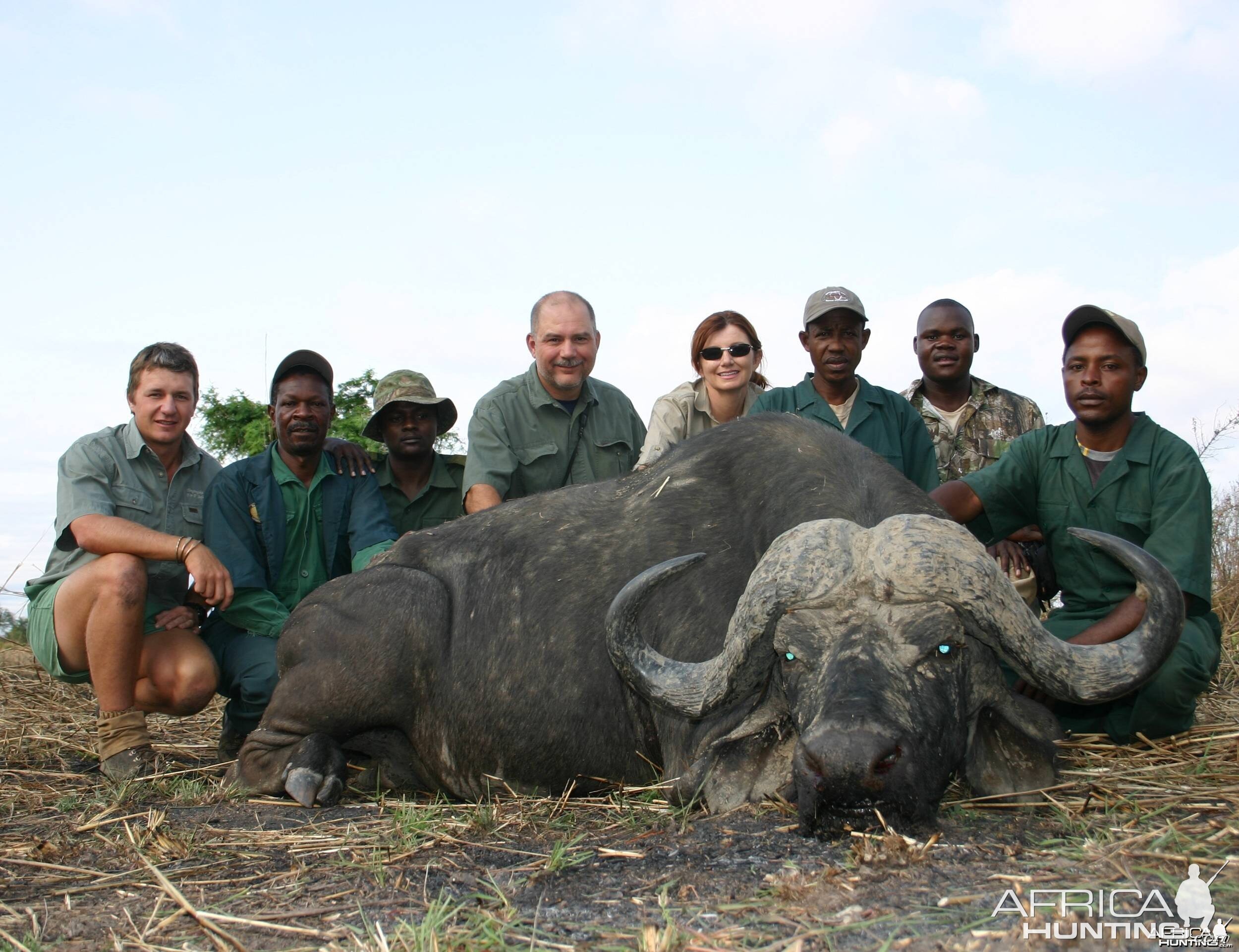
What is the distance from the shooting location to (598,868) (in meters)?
3.25

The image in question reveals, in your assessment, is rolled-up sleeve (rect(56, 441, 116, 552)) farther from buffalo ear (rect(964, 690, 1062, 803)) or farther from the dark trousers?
buffalo ear (rect(964, 690, 1062, 803))

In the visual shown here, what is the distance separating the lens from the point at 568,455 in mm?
7141

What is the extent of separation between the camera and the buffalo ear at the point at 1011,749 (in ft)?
12.6

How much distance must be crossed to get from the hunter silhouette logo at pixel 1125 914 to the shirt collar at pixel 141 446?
16.5 ft

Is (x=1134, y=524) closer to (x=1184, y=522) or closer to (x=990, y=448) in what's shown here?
(x=1184, y=522)

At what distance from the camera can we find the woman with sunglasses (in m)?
6.89

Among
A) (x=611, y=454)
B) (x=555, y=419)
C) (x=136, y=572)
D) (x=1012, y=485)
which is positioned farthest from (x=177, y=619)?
(x=1012, y=485)

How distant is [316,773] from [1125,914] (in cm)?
331

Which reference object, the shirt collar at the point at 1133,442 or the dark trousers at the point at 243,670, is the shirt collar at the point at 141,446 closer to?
the dark trousers at the point at 243,670

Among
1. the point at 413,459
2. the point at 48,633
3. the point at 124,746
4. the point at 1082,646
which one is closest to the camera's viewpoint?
the point at 1082,646

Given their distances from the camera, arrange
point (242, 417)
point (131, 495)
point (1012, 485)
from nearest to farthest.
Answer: point (1012, 485) < point (131, 495) < point (242, 417)

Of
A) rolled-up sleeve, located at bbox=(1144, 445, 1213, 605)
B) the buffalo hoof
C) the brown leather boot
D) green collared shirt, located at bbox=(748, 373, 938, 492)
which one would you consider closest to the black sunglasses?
green collared shirt, located at bbox=(748, 373, 938, 492)

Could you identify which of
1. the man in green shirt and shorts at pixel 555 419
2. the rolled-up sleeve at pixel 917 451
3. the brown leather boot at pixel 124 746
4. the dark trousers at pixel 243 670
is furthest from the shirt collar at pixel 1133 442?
the brown leather boot at pixel 124 746

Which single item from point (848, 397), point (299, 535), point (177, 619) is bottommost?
point (177, 619)
